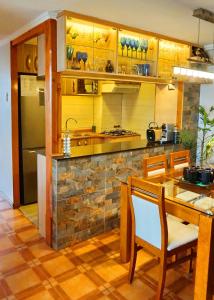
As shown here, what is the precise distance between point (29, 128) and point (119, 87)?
6.18ft

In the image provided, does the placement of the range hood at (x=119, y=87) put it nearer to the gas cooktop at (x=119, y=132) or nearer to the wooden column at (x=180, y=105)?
the gas cooktop at (x=119, y=132)

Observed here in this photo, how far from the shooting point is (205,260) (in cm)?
192

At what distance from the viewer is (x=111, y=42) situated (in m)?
3.26

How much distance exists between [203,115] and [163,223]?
278cm

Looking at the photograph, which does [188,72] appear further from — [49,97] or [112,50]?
[49,97]

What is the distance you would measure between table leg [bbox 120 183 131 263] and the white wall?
205 cm

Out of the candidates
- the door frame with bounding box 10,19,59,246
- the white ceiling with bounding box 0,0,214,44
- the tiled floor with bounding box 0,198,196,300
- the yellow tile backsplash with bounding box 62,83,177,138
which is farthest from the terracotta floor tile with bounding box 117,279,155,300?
the yellow tile backsplash with bounding box 62,83,177,138

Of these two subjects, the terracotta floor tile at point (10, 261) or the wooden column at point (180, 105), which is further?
the wooden column at point (180, 105)

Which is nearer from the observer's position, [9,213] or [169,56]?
[9,213]

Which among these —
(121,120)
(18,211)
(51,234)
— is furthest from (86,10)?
(121,120)

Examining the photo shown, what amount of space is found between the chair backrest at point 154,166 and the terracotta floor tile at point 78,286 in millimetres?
1129

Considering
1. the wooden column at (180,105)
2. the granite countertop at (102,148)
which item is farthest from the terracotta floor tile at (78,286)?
the wooden column at (180,105)

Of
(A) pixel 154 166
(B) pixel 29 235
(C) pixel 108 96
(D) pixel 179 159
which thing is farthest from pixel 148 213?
(C) pixel 108 96

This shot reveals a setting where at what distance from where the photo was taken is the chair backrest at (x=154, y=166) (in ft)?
9.35
